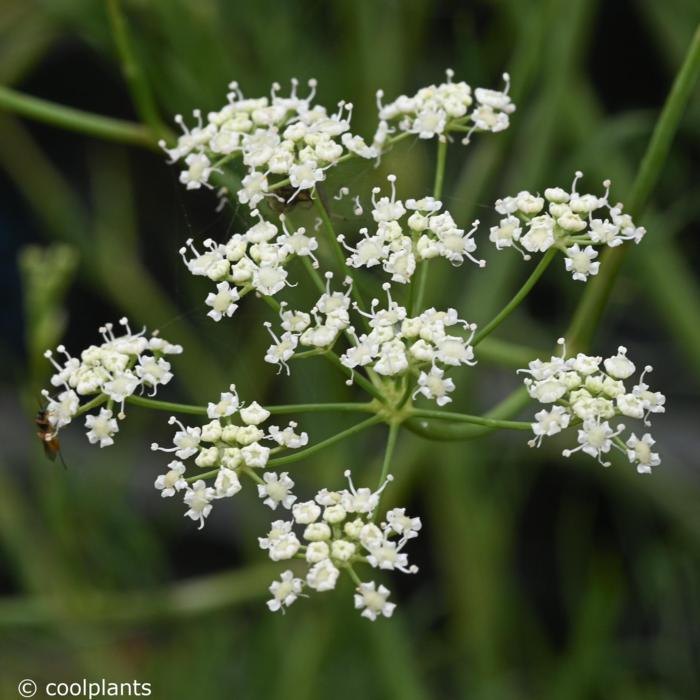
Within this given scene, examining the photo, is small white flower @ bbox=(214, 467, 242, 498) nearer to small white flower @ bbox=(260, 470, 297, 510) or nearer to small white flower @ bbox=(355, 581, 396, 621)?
small white flower @ bbox=(260, 470, 297, 510)

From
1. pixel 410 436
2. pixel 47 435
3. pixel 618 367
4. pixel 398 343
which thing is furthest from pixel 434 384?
pixel 410 436

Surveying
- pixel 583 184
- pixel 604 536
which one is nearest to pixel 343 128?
pixel 583 184

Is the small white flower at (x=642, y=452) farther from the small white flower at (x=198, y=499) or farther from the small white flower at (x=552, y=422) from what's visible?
the small white flower at (x=198, y=499)

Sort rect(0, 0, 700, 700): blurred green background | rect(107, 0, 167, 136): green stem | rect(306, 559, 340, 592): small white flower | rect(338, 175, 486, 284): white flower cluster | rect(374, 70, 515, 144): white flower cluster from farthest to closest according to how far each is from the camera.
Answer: rect(0, 0, 700, 700): blurred green background → rect(107, 0, 167, 136): green stem → rect(374, 70, 515, 144): white flower cluster → rect(338, 175, 486, 284): white flower cluster → rect(306, 559, 340, 592): small white flower

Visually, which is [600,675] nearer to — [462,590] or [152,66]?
[462,590]

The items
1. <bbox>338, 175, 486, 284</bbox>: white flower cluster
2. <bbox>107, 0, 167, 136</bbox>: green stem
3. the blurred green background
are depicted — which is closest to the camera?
<bbox>338, 175, 486, 284</bbox>: white flower cluster

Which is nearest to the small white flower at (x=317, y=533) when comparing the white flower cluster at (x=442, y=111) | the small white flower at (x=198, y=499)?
the small white flower at (x=198, y=499)

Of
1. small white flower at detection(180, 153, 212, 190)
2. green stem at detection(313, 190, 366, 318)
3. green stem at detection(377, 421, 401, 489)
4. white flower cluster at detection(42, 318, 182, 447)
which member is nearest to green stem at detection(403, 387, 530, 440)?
green stem at detection(377, 421, 401, 489)
